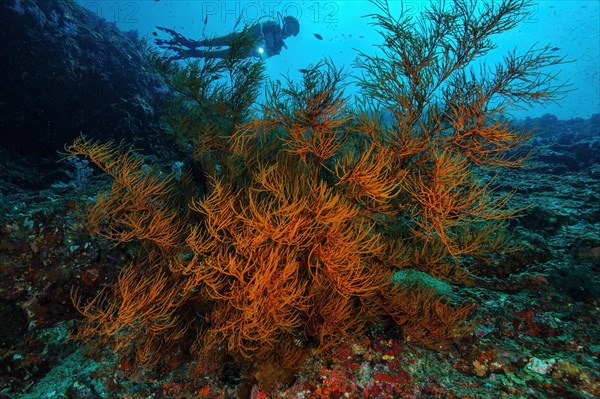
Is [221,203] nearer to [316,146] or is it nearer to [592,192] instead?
[316,146]

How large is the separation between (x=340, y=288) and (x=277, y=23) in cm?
1742

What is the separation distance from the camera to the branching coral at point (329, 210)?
2.78m

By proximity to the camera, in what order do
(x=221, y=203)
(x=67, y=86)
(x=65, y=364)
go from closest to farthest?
1. (x=221, y=203)
2. (x=65, y=364)
3. (x=67, y=86)

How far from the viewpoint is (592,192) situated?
748 centimetres

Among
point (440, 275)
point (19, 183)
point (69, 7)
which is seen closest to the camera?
point (440, 275)

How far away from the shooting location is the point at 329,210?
2.74 meters

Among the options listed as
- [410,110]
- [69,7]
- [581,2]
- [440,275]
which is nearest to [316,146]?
[410,110]

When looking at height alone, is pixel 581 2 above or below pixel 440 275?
above

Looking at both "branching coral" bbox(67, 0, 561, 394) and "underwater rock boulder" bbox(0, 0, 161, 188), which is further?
"underwater rock boulder" bbox(0, 0, 161, 188)

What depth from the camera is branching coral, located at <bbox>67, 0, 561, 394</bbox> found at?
278cm

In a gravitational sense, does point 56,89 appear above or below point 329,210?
above

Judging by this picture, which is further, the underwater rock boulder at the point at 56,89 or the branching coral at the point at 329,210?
the underwater rock boulder at the point at 56,89

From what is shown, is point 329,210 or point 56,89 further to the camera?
point 56,89

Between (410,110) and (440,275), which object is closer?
(410,110)
